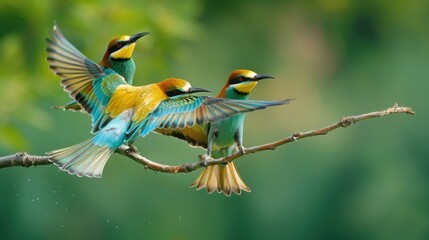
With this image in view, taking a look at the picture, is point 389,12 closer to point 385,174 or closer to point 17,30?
point 385,174

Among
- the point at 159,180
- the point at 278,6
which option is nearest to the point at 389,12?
the point at 278,6

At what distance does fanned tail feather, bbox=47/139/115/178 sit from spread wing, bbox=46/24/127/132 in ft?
0.16

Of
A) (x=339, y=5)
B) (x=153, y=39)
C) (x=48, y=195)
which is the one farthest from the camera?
(x=339, y=5)

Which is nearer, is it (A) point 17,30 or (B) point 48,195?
(A) point 17,30

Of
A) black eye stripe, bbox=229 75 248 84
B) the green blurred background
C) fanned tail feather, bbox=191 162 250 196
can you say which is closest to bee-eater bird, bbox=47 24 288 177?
black eye stripe, bbox=229 75 248 84

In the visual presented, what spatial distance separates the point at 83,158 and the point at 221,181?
0.48 m

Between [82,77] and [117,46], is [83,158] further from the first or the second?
[117,46]

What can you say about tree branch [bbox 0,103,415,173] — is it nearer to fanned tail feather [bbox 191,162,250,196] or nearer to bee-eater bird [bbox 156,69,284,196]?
bee-eater bird [bbox 156,69,284,196]

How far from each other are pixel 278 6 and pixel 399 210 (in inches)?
78.2

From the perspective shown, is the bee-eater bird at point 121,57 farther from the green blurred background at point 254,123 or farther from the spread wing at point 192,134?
the green blurred background at point 254,123

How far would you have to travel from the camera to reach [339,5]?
6.45 metres

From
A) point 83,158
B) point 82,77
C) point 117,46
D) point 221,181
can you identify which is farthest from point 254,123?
point 83,158

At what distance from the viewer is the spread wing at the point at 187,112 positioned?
153cm

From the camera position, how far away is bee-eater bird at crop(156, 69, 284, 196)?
1.75 m
